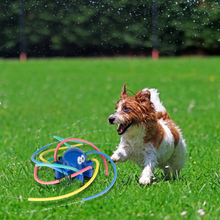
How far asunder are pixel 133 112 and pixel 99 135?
8.00ft

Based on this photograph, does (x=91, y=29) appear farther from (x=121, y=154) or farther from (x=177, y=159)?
(x=121, y=154)

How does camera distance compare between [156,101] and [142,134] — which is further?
[156,101]

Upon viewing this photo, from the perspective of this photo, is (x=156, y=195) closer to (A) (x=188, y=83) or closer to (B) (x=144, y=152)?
(B) (x=144, y=152)

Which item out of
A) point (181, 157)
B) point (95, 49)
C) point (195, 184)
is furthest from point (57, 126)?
point (95, 49)

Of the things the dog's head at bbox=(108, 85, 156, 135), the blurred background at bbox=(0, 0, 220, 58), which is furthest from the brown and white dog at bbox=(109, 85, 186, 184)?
the blurred background at bbox=(0, 0, 220, 58)

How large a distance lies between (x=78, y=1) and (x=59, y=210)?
552 inches

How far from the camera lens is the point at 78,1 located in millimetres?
15938

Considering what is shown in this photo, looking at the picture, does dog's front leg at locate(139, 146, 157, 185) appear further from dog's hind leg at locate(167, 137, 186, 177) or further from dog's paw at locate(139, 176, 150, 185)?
dog's hind leg at locate(167, 137, 186, 177)

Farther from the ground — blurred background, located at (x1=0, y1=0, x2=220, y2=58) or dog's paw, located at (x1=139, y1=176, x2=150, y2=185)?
dog's paw, located at (x1=139, y1=176, x2=150, y2=185)

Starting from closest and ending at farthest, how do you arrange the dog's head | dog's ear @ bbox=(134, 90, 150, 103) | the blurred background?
the dog's head
dog's ear @ bbox=(134, 90, 150, 103)
the blurred background

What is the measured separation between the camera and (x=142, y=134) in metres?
3.29

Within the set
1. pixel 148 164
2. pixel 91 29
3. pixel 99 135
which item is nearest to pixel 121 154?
pixel 148 164

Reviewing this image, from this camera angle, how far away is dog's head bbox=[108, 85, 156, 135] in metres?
3.10

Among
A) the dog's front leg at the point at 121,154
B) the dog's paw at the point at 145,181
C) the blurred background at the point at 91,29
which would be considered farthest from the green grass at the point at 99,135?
the blurred background at the point at 91,29
